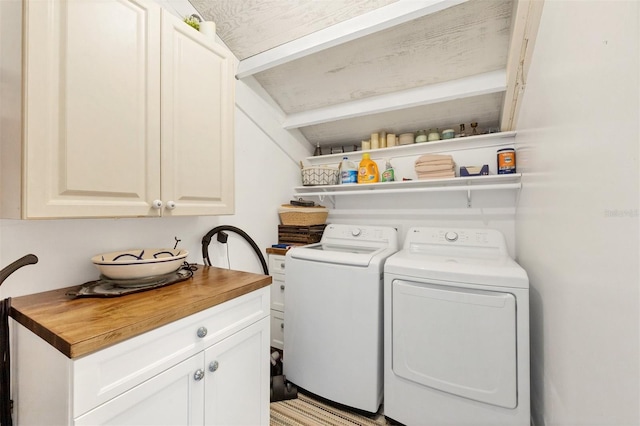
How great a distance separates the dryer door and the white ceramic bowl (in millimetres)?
1204

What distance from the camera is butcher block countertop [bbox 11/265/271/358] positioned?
721 millimetres

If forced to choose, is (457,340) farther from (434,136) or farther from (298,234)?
(434,136)

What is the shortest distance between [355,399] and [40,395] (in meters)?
1.49

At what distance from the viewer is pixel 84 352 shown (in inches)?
27.0

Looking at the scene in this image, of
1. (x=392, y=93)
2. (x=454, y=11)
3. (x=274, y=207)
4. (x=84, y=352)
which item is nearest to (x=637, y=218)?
(x=84, y=352)

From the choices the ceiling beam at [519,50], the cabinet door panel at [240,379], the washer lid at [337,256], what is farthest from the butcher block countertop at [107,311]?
the ceiling beam at [519,50]

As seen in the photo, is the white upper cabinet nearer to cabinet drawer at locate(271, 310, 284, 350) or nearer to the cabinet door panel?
the cabinet door panel

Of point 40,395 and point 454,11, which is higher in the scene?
point 454,11

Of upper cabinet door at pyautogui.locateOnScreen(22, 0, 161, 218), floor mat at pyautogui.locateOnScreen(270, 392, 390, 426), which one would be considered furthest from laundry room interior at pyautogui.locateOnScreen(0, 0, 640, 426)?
floor mat at pyautogui.locateOnScreen(270, 392, 390, 426)

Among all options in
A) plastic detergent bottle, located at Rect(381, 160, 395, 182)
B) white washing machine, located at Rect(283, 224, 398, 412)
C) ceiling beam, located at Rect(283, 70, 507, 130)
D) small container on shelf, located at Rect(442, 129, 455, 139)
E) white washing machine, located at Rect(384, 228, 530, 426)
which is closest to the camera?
white washing machine, located at Rect(384, 228, 530, 426)

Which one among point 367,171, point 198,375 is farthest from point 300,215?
point 198,375

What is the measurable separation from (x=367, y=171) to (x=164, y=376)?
6.43 ft

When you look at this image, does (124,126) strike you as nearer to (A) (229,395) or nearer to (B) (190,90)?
(B) (190,90)

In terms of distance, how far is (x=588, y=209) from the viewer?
30.4 inches
